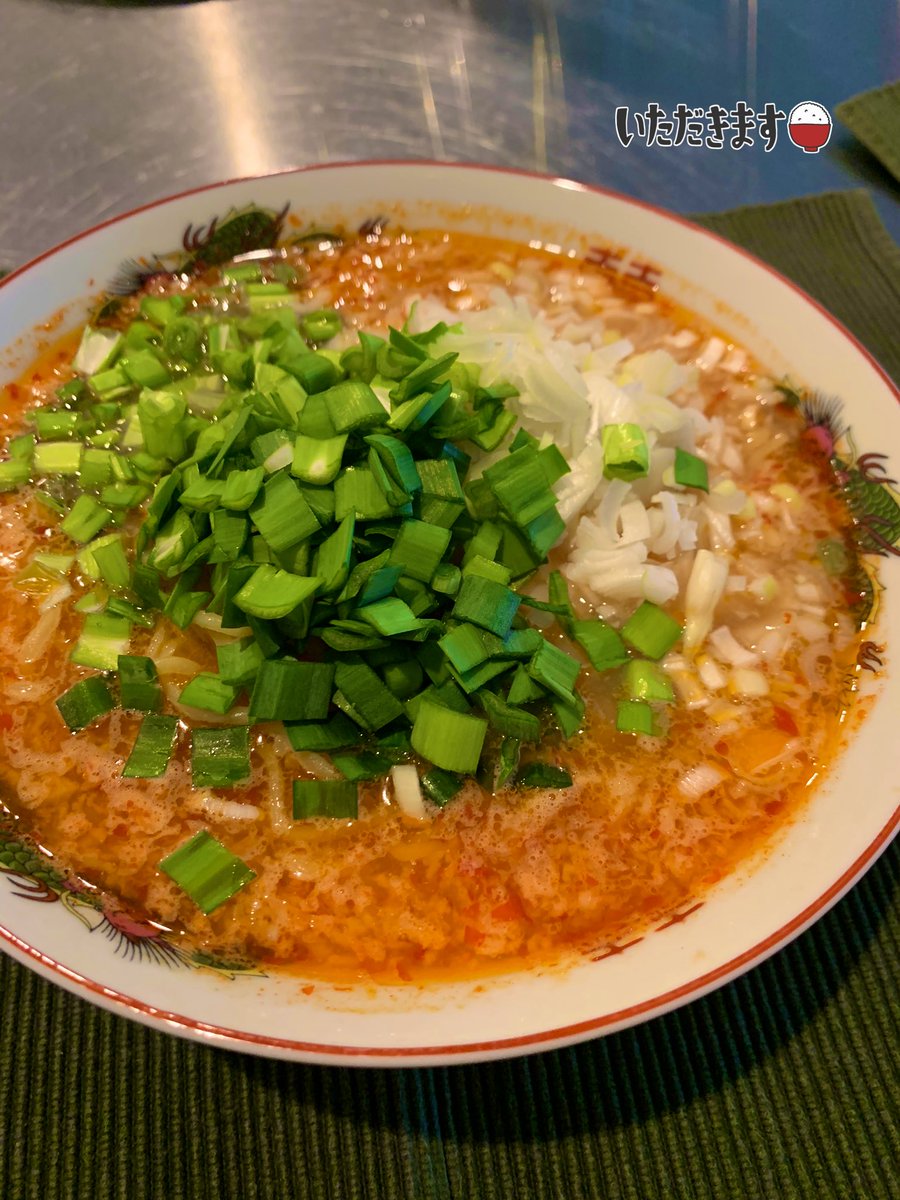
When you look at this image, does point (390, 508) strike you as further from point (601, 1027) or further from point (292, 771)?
point (601, 1027)

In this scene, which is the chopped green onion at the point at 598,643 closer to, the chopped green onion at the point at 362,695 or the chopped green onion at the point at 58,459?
the chopped green onion at the point at 362,695

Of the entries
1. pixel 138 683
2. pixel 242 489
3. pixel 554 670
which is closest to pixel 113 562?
pixel 138 683

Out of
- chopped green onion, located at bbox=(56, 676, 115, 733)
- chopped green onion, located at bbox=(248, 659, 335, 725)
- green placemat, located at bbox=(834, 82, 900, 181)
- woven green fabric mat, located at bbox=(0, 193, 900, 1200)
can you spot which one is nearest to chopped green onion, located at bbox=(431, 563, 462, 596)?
chopped green onion, located at bbox=(248, 659, 335, 725)

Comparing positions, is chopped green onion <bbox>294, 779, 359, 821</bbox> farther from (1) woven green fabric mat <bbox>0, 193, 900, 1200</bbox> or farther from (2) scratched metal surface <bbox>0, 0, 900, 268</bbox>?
(2) scratched metal surface <bbox>0, 0, 900, 268</bbox>

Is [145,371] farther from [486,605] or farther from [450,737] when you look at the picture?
[450,737]

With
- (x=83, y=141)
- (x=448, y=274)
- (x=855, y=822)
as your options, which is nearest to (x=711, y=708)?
(x=855, y=822)

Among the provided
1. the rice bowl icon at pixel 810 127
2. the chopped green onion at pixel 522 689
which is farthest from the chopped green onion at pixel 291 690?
the rice bowl icon at pixel 810 127
